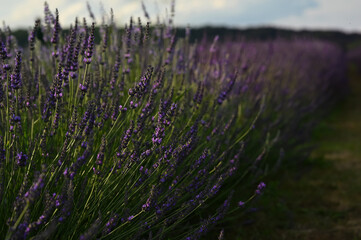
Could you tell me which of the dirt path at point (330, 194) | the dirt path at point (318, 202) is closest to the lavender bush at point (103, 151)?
the dirt path at point (318, 202)

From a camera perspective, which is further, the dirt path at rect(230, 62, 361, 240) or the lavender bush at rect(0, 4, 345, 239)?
the dirt path at rect(230, 62, 361, 240)

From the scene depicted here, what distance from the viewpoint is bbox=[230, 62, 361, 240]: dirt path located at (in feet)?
8.82

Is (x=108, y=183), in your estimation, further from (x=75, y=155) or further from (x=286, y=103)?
Result: (x=286, y=103)

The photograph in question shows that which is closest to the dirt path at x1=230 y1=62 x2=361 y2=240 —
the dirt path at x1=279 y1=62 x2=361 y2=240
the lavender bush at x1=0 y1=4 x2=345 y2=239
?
the dirt path at x1=279 y1=62 x2=361 y2=240

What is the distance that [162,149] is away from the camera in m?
1.61

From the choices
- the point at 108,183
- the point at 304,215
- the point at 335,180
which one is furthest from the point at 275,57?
the point at 108,183

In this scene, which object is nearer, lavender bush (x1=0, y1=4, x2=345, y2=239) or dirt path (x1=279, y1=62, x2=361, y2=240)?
lavender bush (x1=0, y1=4, x2=345, y2=239)

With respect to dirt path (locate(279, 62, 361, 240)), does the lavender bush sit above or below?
above

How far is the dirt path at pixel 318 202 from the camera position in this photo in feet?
8.82

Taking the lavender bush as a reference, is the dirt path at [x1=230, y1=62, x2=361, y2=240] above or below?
below

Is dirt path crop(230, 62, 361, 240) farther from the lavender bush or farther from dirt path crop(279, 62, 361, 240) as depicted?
the lavender bush

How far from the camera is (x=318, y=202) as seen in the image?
3.25 m

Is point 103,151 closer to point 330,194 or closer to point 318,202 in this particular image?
→ point 318,202

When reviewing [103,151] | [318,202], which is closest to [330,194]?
[318,202]
